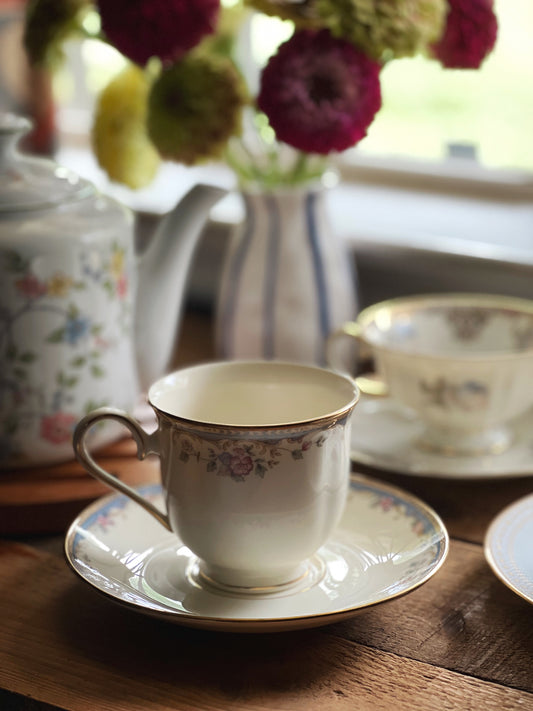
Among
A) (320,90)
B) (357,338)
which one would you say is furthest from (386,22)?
(357,338)

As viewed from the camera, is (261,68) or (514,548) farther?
(261,68)

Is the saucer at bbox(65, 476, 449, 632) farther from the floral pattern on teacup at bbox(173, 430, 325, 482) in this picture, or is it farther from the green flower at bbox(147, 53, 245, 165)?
the green flower at bbox(147, 53, 245, 165)

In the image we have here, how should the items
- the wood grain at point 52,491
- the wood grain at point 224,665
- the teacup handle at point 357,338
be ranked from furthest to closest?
the teacup handle at point 357,338
the wood grain at point 52,491
the wood grain at point 224,665

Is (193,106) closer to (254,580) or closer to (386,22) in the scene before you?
(386,22)

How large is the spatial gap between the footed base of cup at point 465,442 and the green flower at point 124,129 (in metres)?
0.31

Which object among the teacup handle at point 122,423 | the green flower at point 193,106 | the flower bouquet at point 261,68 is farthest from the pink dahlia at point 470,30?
the teacup handle at point 122,423

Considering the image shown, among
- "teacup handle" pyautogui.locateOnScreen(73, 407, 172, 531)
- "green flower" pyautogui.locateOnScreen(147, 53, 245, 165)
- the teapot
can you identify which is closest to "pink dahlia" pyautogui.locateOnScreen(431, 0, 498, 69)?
"green flower" pyautogui.locateOnScreen(147, 53, 245, 165)

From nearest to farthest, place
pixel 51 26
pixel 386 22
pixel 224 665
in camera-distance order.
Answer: pixel 224 665 → pixel 386 22 → pixel 51 26

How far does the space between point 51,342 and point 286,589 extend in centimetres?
24

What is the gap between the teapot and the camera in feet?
2.02

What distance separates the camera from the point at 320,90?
64 cm

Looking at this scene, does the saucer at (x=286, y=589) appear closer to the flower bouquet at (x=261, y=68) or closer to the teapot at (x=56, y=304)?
the teapot at (x=56, y=304)

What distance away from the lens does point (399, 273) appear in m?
0.99

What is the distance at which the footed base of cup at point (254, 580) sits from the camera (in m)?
0.50
